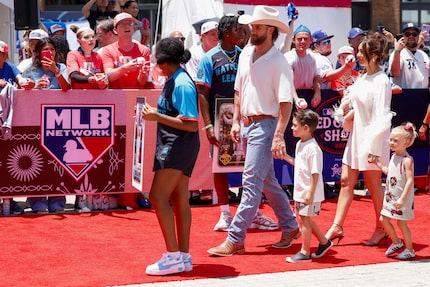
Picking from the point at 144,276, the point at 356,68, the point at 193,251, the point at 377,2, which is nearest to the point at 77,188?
the point at 193,251

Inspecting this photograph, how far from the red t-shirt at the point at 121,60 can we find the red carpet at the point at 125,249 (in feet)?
4.87

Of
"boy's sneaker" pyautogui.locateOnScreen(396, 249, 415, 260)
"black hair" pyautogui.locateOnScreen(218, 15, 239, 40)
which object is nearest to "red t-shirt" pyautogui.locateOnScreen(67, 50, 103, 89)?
"black hair" pyautogui.locateOnScreen(218, 15, 239, 40)

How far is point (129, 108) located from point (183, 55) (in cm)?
331

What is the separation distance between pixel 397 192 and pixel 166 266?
2131 millimetres

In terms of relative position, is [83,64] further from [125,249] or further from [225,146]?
[125,249]

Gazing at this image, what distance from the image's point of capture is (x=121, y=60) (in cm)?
1048

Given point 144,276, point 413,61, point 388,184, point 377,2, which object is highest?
point 377,2

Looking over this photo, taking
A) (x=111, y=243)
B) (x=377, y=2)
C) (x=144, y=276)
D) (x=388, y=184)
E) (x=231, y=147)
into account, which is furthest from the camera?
(x=377, y=2)

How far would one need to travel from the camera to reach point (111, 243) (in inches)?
335

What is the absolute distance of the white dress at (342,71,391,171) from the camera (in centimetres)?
812

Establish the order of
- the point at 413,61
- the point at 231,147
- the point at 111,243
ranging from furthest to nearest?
1. the point at 413,61
2. the point at 231,147
3. the point at 111,243

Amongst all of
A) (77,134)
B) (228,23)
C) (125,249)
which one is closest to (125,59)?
(77,134)

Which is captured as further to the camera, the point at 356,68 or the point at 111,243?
the point at 356,68

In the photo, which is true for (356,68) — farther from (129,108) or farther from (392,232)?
(392,232)
